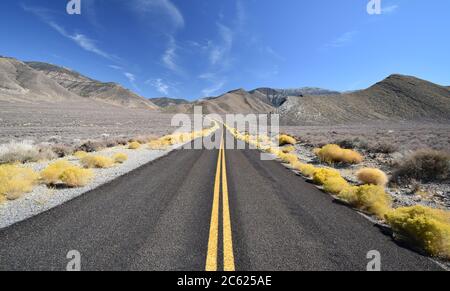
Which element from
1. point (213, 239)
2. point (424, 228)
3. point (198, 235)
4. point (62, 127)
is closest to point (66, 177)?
point (198, 235)

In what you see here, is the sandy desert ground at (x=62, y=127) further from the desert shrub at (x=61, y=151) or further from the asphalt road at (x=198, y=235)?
the asphalt road at (x=198, y=235)

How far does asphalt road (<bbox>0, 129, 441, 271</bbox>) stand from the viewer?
3555 mm

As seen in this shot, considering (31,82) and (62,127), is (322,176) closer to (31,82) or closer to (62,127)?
(62,127)

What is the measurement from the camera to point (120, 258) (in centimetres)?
354

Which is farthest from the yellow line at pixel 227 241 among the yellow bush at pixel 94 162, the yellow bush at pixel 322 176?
the yellow bush at pixel 94 162

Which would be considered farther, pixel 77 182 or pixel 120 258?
pixel 77 182

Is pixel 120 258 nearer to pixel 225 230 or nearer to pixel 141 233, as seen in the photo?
pixel 141 233

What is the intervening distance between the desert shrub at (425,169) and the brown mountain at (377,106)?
221ft

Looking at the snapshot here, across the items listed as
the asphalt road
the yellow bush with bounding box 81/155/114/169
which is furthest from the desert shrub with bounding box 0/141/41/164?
the asphalt road

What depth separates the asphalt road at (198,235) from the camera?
140 inches
